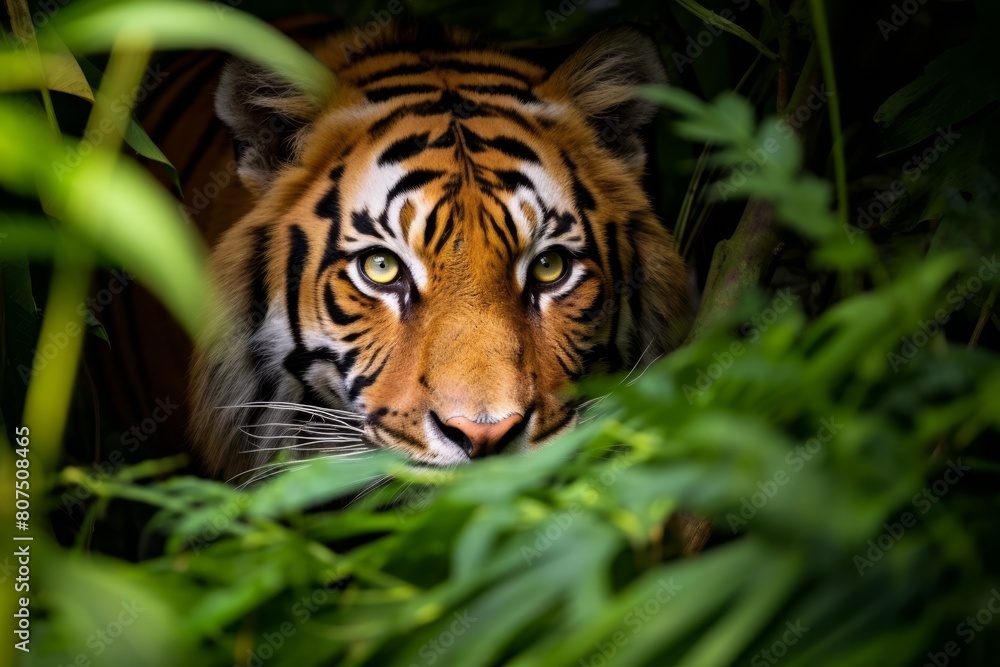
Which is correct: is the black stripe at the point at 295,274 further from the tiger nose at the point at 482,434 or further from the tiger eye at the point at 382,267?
the tiger nose at the point at 482,434

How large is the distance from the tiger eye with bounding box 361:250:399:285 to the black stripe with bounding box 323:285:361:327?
0.09m

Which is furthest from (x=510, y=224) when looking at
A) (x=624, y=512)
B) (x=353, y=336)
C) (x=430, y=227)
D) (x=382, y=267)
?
(x=624, y=512)

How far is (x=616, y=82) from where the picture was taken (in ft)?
6.81

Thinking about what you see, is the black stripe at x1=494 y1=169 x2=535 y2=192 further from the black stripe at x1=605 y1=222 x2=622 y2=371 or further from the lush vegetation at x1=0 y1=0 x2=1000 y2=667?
the lush vegetation at x1=0 y1=0 x2=1000 y2=667

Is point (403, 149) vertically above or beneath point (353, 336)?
above

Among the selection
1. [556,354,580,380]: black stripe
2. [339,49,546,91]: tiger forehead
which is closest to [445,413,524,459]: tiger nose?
[556,354,580,380]: black stripe

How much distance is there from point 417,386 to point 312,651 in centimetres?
96

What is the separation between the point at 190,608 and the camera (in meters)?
0.78

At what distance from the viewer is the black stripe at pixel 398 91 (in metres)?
2.12

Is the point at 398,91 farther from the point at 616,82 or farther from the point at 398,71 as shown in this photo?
the point at 616,82

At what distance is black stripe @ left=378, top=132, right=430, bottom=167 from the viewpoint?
1965 millimetres

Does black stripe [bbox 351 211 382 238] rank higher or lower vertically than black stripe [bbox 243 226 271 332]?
higher

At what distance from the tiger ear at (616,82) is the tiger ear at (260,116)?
565 mm

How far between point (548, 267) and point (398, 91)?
565 mm
